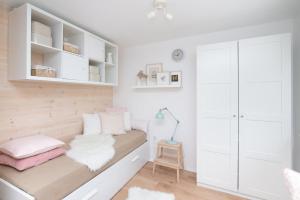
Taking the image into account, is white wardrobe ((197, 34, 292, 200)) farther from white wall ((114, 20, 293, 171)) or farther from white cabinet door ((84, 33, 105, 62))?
white cabinet door ((84, 33, 105, 62))

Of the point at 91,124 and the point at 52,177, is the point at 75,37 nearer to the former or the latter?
the point at 91,124

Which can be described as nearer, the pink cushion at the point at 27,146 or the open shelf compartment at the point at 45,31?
the pink cushion at the point at 27,146

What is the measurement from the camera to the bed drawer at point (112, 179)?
60.4 inches

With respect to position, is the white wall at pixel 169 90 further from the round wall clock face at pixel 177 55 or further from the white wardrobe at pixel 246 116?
the white wardrobe at pixel 246 116

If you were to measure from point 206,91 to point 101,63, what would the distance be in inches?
69.8

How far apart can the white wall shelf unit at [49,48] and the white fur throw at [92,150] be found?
2.78 ft

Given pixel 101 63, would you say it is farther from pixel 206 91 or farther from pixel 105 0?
pixel 206 91

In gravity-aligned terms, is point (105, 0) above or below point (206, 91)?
above

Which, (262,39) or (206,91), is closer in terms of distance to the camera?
(262,39)

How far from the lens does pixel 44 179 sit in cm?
127

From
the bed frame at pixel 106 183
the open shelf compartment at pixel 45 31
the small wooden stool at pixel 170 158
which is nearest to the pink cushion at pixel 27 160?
the bed frame at pixel 106 183

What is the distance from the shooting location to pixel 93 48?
2393 mm

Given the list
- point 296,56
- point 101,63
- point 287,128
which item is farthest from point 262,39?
point 101,63

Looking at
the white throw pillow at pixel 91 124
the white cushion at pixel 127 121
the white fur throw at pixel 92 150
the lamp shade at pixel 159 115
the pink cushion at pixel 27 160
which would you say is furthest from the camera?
the white cushion at pixel 127 121
